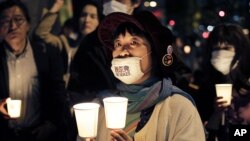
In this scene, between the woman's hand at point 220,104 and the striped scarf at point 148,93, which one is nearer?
the striped scarf at point 148,93

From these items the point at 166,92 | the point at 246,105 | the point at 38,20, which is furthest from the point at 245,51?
the point at 38,20

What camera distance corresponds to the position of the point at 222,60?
5844 millimetres

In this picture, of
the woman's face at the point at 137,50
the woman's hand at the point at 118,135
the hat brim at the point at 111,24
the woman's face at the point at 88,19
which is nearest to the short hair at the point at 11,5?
the woman's face at the point at 88,19

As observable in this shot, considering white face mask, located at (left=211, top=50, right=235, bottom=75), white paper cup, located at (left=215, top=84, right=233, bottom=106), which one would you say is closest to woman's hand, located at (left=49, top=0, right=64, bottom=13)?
white face mask, located at (left=211, top=50, right=235, bottom=75)

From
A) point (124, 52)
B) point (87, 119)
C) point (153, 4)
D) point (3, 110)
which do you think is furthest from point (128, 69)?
point (153, 4)

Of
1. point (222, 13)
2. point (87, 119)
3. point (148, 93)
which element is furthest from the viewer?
point (222, 13)

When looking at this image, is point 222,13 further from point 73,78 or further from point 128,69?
point 128,69

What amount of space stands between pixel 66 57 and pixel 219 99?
3018 mm

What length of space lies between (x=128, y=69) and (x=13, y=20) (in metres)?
2.63

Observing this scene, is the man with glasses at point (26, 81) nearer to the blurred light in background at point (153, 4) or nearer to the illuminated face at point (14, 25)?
the illuminated face at point (14, 25)

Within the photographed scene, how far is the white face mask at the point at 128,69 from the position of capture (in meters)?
3.57

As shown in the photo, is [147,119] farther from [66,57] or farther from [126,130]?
[66,57]

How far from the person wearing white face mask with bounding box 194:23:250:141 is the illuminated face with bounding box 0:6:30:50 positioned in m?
2.15

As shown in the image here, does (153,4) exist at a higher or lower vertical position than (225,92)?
higher
